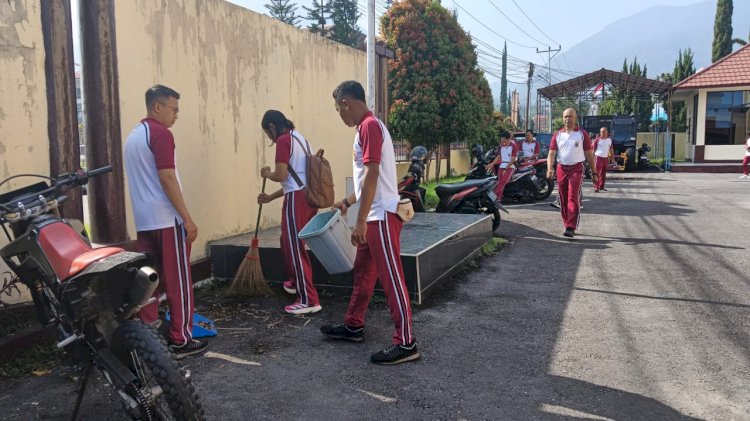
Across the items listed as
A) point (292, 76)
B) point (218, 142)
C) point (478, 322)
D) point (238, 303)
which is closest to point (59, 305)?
point (238, 303)

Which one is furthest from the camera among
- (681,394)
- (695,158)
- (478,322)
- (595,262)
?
(695,158)

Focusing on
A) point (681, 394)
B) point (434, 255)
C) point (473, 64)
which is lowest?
point (681, 394)

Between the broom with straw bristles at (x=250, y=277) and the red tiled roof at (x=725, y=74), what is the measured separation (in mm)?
24766

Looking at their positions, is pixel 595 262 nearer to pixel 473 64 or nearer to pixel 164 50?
pixel 164 50

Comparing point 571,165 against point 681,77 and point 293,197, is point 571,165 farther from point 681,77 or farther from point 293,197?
point 681,77

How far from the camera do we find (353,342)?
4148 mm

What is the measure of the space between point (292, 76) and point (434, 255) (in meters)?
3.55

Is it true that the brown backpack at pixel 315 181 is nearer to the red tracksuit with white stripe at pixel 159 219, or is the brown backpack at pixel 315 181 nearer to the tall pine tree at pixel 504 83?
the red tracksuit with white stripe at pixel 159 219

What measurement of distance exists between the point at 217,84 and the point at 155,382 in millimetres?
4222

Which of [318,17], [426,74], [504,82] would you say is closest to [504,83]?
[504,82]

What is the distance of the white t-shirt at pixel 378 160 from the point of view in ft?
11.7

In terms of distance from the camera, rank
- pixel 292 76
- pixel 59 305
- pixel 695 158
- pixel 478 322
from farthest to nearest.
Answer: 1. pixel 695 158
2. pixel 292 76
3. pixel 478 322
4. pixel 59 305

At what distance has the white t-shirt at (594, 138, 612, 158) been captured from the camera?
15141mm

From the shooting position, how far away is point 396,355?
147 inches
